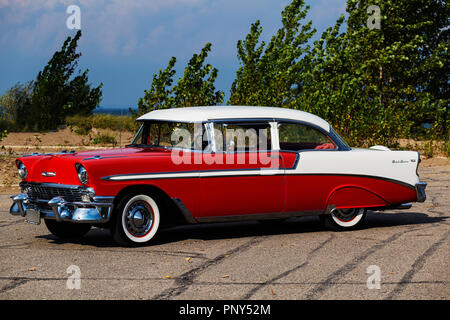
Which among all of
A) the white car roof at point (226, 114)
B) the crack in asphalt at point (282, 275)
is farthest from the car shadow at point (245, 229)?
the white car roof at point (226, 114)

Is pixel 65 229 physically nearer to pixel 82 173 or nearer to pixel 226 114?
pixel 82 173

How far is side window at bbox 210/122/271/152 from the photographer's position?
8586mm

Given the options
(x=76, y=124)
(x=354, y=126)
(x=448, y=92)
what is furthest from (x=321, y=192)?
(x=448, y=92)

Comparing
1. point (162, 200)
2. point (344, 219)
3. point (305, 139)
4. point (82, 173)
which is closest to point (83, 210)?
point (82, 173)

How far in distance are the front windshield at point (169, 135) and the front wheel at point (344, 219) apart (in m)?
2.23

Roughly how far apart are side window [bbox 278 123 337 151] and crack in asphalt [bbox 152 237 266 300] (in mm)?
1547

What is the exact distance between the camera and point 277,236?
9.16 meters

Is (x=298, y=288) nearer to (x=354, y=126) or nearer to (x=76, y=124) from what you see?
(x=354, y=126)

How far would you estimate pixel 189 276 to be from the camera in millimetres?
6719

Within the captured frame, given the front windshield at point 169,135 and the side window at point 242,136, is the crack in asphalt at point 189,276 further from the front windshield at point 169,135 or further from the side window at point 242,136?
the front windshield at point 169,135

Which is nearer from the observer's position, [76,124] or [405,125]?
[405,125]

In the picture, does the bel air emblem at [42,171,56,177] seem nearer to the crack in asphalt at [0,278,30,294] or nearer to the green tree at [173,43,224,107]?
the crack in asphalt at [0,278,30,294]
